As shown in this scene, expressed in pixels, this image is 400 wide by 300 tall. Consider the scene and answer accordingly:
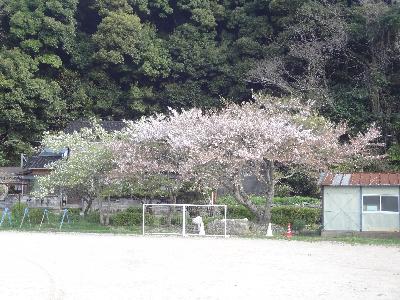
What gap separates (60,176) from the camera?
93.1 feet

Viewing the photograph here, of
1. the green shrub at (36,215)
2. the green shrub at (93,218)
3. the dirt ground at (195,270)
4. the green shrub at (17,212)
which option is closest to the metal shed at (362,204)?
the dirt ground at (195,270)

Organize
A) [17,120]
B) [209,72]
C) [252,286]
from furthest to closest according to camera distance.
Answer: [209,72]
[17,120]
[252,286]

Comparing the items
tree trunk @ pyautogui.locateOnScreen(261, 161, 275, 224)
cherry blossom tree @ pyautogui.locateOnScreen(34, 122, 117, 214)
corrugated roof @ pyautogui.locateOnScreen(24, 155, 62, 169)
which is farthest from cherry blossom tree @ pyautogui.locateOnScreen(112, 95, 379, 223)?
corrugated roof @ pyautogui.locateOnScreen(24, 155, 62, 169)

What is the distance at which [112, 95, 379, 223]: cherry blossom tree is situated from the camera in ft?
82.6

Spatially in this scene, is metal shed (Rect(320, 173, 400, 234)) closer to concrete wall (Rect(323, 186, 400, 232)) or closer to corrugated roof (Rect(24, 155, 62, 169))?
concrete wall (Rect(323, 186, 400, 232))

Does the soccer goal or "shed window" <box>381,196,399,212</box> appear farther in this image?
the soccer goal

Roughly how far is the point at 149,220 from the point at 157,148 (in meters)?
3.40

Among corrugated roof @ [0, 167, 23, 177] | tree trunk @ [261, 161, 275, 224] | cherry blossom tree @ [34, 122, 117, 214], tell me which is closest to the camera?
tree trunk @ [261, 161, 275, 224]

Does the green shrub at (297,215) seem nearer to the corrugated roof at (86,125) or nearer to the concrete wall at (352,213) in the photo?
the concrete wall at (352,213)

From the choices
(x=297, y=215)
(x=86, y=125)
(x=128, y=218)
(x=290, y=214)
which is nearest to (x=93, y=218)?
(x=128, y=218)

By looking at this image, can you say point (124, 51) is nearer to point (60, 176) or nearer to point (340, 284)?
point (60, 176)

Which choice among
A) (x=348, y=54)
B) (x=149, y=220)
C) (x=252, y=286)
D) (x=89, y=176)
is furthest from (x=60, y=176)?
(x=348, y=54)

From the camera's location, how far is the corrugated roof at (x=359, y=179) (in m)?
23.9

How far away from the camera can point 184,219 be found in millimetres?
25078
